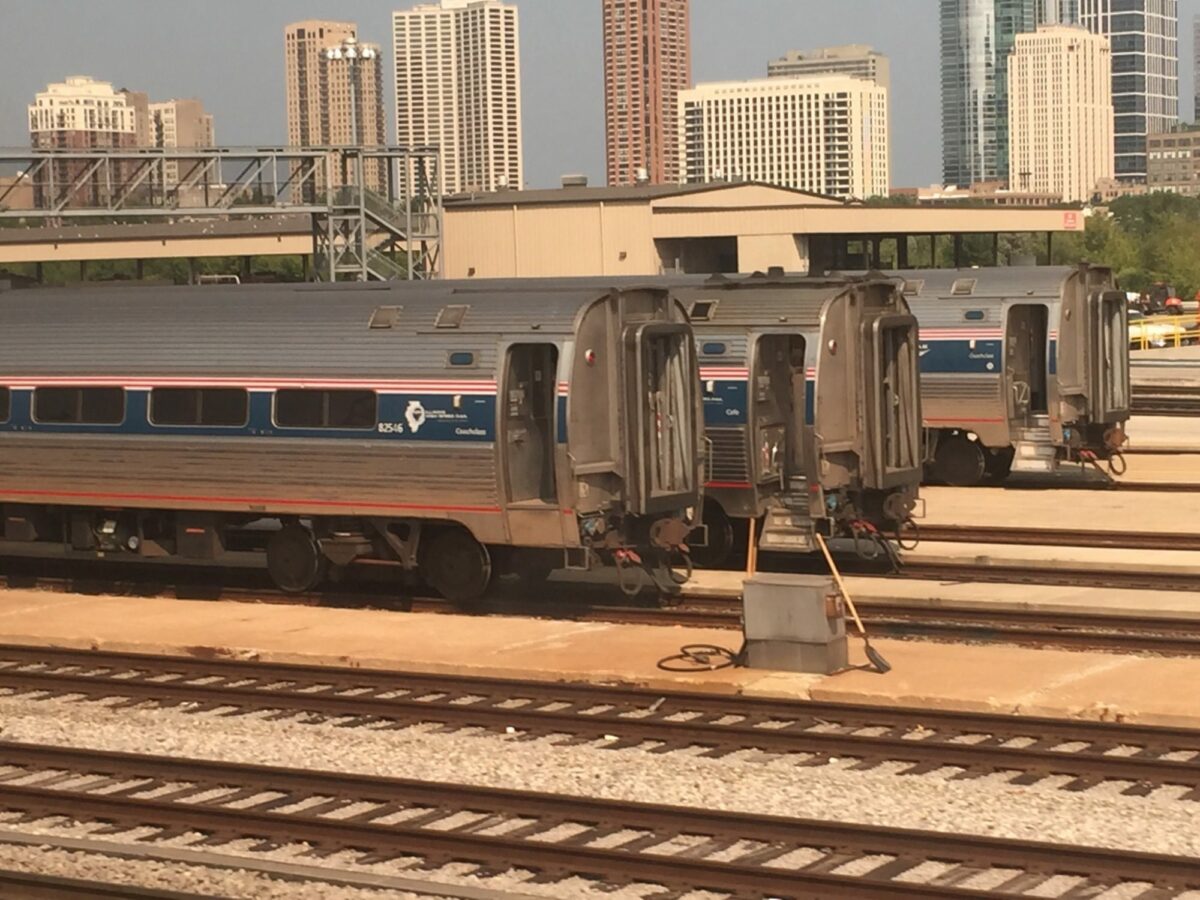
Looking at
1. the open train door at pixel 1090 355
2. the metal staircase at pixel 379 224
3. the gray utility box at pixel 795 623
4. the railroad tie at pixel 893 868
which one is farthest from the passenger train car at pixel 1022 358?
the metal staircase at pixel 379 224

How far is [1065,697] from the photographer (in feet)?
46.5

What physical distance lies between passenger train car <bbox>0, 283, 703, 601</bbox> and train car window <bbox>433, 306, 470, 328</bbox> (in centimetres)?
2

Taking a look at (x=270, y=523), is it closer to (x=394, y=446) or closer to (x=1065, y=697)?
(x=394, y=446)

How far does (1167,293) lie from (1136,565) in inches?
3506

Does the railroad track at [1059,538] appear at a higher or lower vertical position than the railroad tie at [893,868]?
higher

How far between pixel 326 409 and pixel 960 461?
12.3 metres

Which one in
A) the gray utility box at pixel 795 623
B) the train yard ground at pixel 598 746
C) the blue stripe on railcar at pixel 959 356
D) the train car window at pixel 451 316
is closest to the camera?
the train yard ground at pixel 598 746

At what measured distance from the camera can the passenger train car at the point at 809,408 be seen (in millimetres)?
20391

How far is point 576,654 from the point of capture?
16641mm

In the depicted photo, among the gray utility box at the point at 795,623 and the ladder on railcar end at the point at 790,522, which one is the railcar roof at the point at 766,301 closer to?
the ladder on railcar end at the point at 790,522

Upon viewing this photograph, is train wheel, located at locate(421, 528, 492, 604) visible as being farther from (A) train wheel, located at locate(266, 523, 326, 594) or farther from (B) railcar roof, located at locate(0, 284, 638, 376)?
(B) railcar roof, located at locate(0, 284, 638, 376)

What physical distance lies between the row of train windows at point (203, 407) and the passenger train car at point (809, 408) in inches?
149

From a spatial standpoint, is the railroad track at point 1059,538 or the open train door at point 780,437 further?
the railroad track at point 1059,538

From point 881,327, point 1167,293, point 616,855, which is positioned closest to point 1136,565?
point 881,327
